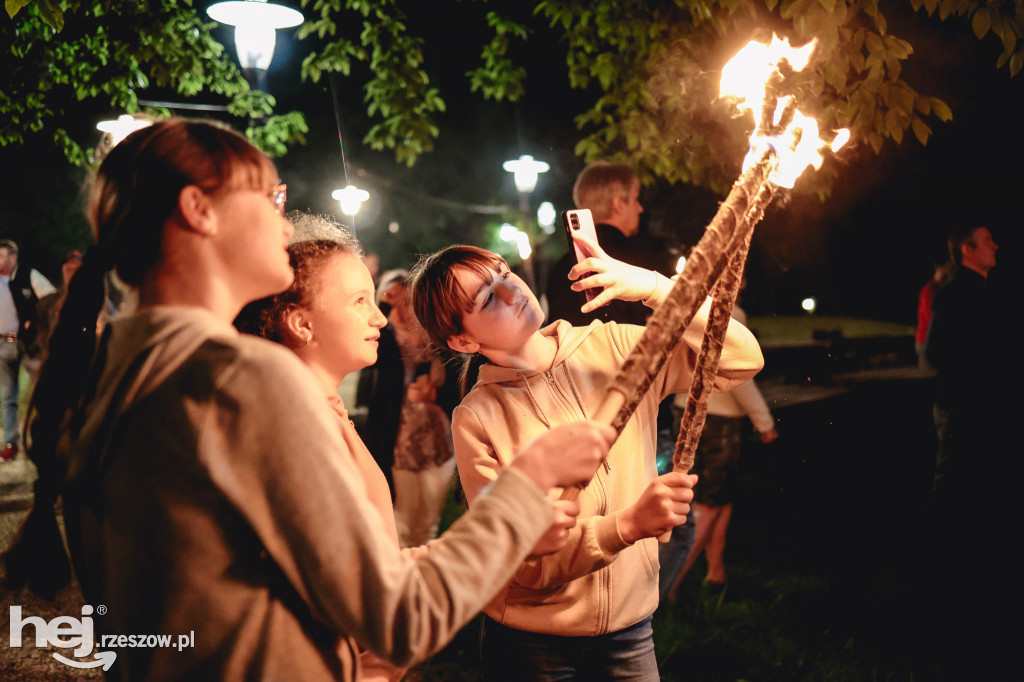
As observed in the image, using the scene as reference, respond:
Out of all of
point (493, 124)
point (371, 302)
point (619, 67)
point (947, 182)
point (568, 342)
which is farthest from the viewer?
point (493, 124)

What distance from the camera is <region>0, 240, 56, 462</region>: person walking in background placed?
965 centimetres

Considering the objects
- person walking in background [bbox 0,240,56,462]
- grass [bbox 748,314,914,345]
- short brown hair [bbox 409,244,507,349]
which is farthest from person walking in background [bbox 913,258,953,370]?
person walking in background [bbox 0,240,56,462]

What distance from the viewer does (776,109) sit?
2020 millimetres

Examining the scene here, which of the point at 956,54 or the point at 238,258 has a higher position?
the point at 956,54

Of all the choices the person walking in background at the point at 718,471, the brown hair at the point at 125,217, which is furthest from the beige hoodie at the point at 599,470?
the person walking in background at the point at 718,471

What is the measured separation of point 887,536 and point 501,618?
5815mm

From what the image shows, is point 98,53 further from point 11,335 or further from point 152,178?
point 152,178

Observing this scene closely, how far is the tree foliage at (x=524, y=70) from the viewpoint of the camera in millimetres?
5367

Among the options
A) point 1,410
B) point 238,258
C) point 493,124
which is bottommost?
point 238,258

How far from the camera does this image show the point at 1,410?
33.2 ft

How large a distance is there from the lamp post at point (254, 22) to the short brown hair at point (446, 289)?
212 inches

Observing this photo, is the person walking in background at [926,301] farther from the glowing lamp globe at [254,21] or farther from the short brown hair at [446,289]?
the glowing lamp globe at [254,21]

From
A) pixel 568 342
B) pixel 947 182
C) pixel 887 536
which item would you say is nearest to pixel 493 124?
pixel 947 182

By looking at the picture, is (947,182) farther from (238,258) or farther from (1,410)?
(1,410)
